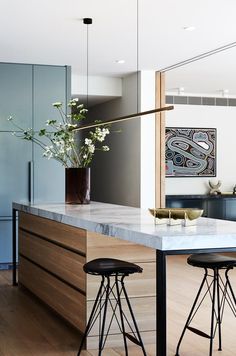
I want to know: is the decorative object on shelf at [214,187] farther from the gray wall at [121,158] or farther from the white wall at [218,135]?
the gray wall at [121,158]

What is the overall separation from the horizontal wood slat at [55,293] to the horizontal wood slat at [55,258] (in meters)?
0.07

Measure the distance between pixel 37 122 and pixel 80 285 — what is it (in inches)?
144

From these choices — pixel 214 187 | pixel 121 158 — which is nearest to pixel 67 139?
pixel 121 158

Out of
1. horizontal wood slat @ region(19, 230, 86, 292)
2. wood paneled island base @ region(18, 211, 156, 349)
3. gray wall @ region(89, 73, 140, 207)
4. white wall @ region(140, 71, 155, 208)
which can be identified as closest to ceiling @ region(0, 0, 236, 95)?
white wall @ region(140, 71, 155, 208)

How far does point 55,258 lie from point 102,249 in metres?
0.84

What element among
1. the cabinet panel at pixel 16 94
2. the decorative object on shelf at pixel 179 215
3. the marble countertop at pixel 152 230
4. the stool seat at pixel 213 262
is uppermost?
the cabinet panel at pixel 16 94

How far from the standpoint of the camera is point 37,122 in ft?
24.3

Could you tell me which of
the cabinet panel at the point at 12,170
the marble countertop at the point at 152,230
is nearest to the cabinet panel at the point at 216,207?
the cabinet panel at the point at 12,170

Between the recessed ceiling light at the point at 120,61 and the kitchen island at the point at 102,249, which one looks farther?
the recessed ceiling light at the point at 120,61

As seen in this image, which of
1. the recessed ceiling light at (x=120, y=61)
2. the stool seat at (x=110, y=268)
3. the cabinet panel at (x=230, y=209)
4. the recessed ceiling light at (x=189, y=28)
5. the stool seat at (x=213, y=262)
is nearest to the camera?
the stool seat at (x=110, y=268)

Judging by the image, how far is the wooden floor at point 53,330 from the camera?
13.0ft

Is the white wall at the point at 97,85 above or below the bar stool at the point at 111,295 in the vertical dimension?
above

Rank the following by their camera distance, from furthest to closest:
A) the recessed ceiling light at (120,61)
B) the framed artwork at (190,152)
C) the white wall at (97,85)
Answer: the framed artwork at (190,152)
the white wall at (97,85)
the recessed ceiling light at (120,61)

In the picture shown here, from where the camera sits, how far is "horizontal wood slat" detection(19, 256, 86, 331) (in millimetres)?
4176
